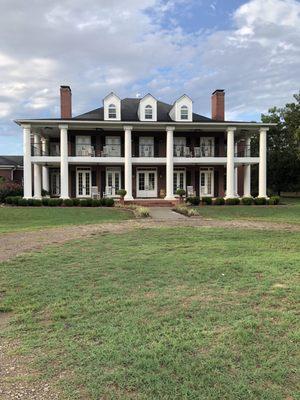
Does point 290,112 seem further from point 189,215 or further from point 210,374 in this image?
point 210,374

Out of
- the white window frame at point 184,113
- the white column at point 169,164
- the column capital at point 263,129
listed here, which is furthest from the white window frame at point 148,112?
the column capital at point 263,129

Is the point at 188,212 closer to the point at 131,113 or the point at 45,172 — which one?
the point at 131,113

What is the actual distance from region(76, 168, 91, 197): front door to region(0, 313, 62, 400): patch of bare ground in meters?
29.4

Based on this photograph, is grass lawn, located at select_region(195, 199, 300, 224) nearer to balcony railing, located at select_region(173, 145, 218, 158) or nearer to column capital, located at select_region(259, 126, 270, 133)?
column capital, located at select_region(259, 126, 270, 133)

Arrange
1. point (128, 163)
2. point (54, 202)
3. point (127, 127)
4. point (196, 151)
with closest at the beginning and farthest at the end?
point (54, 202) → point (127, 127) → point (128, 163) → point (196, 151)

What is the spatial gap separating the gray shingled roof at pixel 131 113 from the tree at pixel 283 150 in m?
13.7

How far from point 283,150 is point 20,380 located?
154 feet

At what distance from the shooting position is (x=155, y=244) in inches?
406

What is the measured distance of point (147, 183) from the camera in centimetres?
3347

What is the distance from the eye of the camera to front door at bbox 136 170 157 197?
33.3 meters

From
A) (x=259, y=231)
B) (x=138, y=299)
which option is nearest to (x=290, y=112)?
(x=259, y=231)

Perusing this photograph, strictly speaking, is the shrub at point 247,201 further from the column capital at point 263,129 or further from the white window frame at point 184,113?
the white window frame at point 184,113

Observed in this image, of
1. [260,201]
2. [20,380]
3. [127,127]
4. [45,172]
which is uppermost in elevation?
[127,127]

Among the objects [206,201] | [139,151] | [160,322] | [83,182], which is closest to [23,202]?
[83,182]
